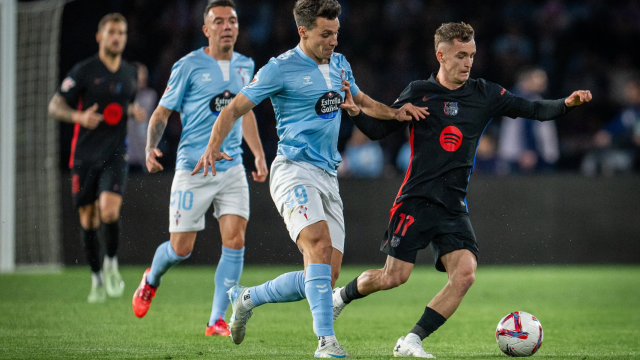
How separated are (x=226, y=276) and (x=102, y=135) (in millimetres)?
3406

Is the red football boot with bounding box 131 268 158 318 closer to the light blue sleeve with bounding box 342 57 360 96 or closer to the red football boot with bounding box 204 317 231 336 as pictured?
the red football boot with bounding box 204 317 231 336

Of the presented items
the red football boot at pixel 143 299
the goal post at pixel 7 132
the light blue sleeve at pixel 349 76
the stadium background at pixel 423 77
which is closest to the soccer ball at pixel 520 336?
the light blue sleeve at pixel 349 76

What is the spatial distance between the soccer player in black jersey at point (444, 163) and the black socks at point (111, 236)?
4131mm

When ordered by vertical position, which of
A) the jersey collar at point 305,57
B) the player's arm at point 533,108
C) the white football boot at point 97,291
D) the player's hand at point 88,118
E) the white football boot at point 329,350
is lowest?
the white football boot at point 97,291

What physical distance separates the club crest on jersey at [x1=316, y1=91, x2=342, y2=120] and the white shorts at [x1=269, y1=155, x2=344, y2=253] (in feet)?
1.17

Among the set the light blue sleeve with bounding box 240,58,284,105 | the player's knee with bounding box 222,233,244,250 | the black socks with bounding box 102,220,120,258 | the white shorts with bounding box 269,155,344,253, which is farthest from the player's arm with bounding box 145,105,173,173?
the black socks with bounding box 102,220,120,258

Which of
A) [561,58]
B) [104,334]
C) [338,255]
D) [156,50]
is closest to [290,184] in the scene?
[338,255]

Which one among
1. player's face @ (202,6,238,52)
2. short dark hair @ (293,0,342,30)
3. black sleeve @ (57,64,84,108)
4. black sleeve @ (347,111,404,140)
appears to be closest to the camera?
short dark hair @ (293,0,342,30)

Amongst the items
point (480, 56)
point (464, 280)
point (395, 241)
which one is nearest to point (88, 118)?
point (395, 241)

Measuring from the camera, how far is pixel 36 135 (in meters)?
12.4

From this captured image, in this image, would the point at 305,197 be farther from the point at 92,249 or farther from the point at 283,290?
the point at 92,249

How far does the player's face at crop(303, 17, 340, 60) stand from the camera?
526cm

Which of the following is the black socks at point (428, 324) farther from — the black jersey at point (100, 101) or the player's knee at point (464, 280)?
the black jersey at point (100, 101)

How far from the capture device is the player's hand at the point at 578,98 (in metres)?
5.28
